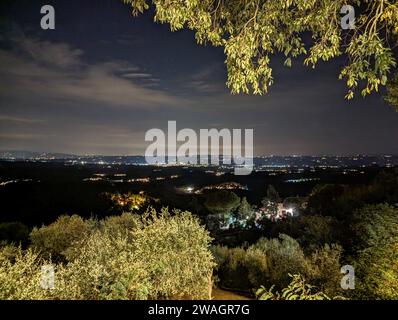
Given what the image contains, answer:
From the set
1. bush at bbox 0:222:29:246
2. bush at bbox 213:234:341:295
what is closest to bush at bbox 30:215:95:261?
bush at bbox 0:222:29:246

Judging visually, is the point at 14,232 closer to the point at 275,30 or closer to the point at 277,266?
the point at 277,266

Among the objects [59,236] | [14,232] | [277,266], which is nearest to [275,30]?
[277,266]

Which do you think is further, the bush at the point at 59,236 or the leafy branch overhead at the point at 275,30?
the bush at the point at 59,236

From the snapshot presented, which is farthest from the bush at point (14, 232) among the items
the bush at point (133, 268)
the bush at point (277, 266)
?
the bush at point (277, 266)

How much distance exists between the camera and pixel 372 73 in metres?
5.25

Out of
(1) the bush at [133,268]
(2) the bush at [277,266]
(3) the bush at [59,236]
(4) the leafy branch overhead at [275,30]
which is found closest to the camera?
(4) the leafy branch overhead at [275,30]

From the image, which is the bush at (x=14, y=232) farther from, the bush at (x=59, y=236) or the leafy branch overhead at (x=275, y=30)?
the leafy branch overhead at (x=275, y=30)

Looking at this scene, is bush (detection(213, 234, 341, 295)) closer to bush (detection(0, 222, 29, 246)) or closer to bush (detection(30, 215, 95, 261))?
bush (detection(30, 215, 95, 261))

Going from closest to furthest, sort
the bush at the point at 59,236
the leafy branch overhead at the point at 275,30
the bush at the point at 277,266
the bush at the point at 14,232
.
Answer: the leafy branch overhead at the point at 275,30 → the bush at the point at 277,266 → the bush at the point at 59,236 → the bush at the point at 14,232

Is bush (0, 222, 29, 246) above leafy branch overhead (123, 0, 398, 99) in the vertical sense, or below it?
below

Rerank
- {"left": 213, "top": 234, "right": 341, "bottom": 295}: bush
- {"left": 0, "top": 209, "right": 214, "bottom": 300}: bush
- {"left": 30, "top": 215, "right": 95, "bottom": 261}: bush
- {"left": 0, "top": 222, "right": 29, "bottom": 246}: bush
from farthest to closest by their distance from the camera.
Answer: {"left": 0, "top": 222, "right": 29, "bottom": 246}: bush, {"left": 30, "top": 215, "right": 95, "bottom": 261}: bush, {"left": 213, "top": 234, "right": 341, "bottom": 295}: bush, {"left": 0, "top": 209, "right": 214, "bottom": 300}: bush
